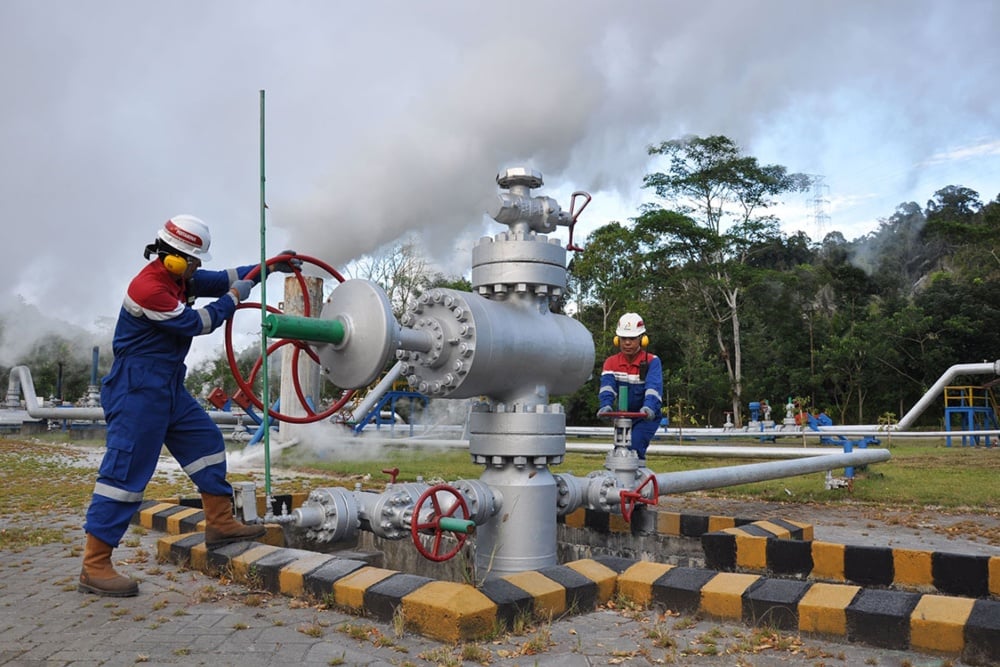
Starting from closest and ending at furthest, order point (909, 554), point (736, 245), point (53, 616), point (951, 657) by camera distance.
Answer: point (951, 657)
point (53, 616)
point (909, 554)
point (736, 245)

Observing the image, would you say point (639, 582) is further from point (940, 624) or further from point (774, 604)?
point (940, 624)

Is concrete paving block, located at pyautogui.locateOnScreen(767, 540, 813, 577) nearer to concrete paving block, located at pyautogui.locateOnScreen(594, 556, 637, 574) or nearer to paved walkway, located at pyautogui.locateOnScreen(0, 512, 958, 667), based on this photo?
concrete paving block, located at pyautogui.locateOnScreen(594, 556, 637, 574)

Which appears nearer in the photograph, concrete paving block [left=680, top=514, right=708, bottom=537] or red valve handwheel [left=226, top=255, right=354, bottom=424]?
red valve handwheel [left=226, top=255, right=354, bottom=424]

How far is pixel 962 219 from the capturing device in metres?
40.2

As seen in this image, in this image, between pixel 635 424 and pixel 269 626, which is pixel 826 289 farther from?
pixel 269 626

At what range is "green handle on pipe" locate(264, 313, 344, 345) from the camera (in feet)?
11.2

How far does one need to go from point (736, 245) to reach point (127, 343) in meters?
27.5

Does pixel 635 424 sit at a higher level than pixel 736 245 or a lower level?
lower

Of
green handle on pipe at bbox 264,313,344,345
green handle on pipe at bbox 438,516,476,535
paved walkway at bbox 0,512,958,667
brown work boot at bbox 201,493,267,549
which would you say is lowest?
paved walkway at bbox 0,512,958,667

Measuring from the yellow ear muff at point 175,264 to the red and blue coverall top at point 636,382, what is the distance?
2961mm

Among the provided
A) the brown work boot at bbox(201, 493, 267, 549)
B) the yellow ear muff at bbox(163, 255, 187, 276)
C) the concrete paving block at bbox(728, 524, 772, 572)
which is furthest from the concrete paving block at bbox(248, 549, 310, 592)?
the concrete paving block at bbox(728, 524, 772, 572)

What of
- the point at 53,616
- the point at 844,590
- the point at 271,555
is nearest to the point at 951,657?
the point at 844,590

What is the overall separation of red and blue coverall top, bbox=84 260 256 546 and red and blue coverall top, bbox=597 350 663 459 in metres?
2.90

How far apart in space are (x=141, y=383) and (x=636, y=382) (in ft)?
11.1
